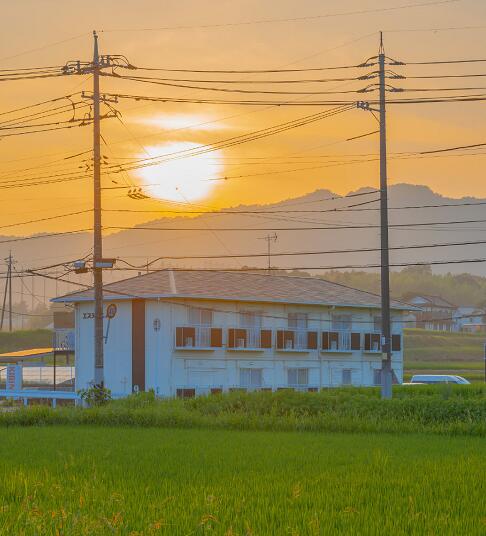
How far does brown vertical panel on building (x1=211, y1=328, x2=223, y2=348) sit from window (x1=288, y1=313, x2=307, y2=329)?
4519 millimetres

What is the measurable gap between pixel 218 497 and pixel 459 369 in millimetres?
72873

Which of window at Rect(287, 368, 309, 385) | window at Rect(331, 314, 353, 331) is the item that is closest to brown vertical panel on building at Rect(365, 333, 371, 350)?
window at Rect(331, 314, 353, 331)

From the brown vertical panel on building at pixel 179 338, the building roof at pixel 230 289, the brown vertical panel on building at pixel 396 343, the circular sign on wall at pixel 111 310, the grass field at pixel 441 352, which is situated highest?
the building roof at pixel 230 289

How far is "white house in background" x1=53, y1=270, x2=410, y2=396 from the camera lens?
50.0 m

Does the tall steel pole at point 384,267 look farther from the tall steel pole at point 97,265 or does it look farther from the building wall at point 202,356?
the building wall at point 202,356

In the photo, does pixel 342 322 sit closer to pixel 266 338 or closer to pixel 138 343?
pixel 266 338

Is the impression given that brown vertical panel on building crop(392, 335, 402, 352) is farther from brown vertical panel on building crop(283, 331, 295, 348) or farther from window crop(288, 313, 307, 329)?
brown vertical panel on building crop(283, 331, 295, 348)

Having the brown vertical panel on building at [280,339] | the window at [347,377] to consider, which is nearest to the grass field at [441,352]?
the window at [347,377]

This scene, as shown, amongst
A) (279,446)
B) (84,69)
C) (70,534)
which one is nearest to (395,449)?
(279,446)

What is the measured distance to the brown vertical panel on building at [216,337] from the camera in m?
51.1

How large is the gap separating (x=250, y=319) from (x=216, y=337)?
2562 millimetres

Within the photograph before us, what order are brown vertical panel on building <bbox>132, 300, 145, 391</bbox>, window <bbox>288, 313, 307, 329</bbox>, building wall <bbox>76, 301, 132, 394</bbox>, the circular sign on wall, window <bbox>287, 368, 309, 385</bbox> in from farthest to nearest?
window <bbox>287, 368, 309, 385</bbox> → window <bbox>288, 313, 307, 329</bbox> → the circular sign on wall → building wall <bbox>76, 301, 132, 394</bbox> → brown vertical panel on building <bbox>132, 300, 145, 391</bbox>

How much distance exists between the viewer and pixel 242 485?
15.8 meters

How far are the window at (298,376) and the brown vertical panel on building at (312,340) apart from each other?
134 centimetres
